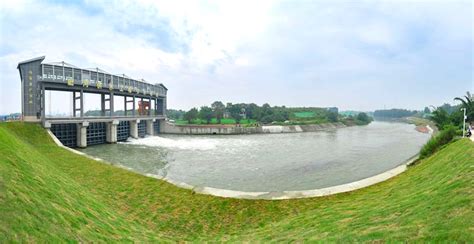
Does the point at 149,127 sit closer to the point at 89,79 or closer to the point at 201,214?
the point at 89,79

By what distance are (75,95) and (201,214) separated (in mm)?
38239

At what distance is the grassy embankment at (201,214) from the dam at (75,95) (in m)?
25.0

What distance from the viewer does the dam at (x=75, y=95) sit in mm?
30594

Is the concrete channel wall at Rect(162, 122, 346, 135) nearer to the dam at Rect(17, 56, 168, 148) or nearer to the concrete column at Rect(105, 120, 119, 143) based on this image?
the dam at Rect(17, 56, 168, 148)

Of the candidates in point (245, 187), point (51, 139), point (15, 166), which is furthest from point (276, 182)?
point (51, 139)

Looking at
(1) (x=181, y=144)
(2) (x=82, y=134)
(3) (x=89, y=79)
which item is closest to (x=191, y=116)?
(1) (x=181, y=144)

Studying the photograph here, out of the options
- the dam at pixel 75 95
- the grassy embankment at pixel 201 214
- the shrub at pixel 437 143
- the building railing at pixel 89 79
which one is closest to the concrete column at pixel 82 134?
the dam at pixel 75 95

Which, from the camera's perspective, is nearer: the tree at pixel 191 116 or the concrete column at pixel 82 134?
the concrete column at pixel 82 134

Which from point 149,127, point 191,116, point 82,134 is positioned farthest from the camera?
point 191,116

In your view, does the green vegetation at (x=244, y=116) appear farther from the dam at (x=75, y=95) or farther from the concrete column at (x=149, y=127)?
the dam at (x=75, y=95)

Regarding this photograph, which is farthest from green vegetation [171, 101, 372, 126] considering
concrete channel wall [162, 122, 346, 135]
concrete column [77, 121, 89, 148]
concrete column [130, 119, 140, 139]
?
concrete column [77, 121, 89, 148]

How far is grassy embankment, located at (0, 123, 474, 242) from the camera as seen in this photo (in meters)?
5.19

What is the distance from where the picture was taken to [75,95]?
127ft

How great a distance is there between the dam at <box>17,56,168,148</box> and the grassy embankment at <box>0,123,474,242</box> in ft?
82.0
